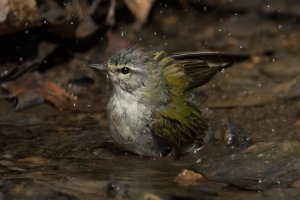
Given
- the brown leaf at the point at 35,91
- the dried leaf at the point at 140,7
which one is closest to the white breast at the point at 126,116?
the brown leaf at the point at 35,91

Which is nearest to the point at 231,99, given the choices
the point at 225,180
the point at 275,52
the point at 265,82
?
the point at 265,82

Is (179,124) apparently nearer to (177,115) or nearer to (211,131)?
A: (177,115)

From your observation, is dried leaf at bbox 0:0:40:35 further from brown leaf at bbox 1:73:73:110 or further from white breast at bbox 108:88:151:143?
white breast at bbox 108:88:151:143

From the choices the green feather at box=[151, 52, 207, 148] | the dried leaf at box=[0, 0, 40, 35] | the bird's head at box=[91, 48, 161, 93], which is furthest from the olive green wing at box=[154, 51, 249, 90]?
the dried leaf at box=[0, 0, 40, 35]

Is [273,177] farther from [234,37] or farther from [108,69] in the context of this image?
[234,37]

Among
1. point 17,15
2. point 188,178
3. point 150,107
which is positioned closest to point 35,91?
point 17,15
